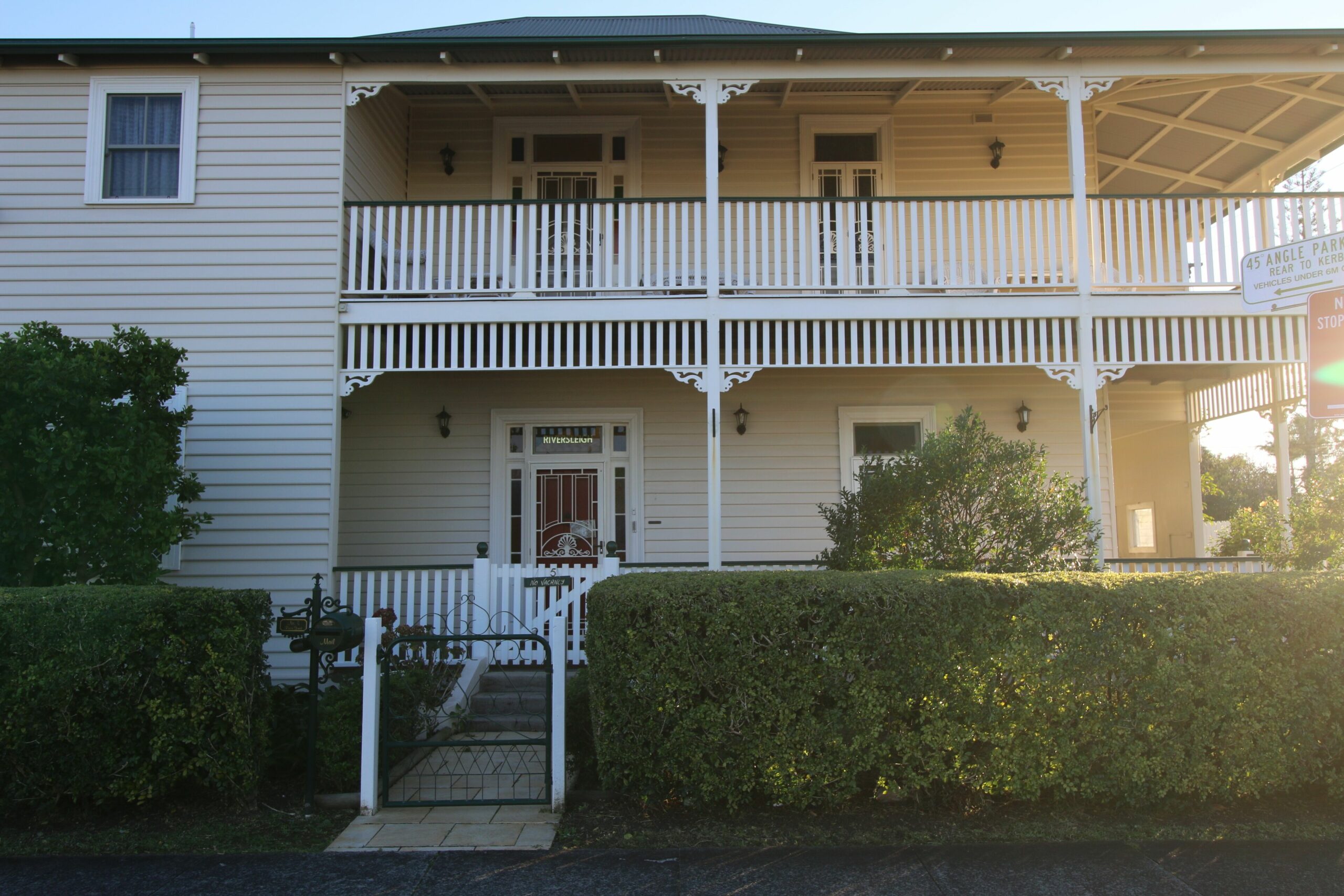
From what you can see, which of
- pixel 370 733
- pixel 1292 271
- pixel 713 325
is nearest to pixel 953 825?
pixel 1292 271

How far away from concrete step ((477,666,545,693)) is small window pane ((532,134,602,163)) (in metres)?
6.16

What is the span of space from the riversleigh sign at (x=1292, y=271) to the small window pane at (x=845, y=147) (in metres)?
7.35

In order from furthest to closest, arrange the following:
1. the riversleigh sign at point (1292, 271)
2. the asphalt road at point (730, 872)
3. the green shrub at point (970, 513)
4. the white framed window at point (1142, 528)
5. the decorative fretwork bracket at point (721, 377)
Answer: the white framed window at point (1142, 528) < the decorative fretwork bracket at point (721, 377) < the green shrub at point (970, 513) < the asphalt road at point (730, 872) < the riversleigh sign at point (1292, 271)

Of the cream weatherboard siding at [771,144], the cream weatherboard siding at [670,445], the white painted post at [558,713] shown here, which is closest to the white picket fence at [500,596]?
the cream weatherboard siding at [670,445]

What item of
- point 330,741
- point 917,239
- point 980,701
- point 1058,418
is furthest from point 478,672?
point 1058,418

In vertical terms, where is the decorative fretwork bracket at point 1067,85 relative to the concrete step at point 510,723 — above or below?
above

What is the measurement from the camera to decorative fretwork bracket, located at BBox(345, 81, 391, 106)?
9906 millimetres

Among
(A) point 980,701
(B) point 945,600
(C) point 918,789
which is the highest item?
(B) point 945,600

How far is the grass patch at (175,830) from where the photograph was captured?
5.50m

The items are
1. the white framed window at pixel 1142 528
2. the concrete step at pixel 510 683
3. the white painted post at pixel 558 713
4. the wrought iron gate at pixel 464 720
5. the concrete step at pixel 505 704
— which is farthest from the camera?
the white framed window at pixel 1142 528

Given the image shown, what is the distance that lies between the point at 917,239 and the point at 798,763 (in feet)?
20.0

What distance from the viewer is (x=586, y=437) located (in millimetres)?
11555

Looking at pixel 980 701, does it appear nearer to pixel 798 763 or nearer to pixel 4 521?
pixel 798 763

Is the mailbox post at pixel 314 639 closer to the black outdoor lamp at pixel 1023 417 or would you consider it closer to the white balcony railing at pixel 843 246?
the white balcony railing at pixel 843 246
